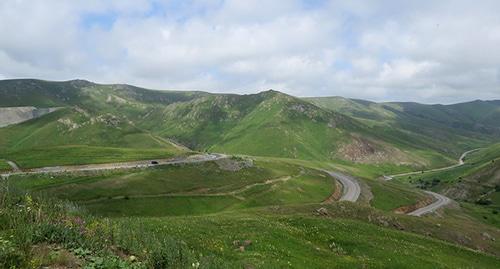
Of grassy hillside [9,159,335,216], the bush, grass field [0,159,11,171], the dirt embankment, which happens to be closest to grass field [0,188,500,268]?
the bush

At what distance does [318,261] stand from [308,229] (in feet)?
47.7

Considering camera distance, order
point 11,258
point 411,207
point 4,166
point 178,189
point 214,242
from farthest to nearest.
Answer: point 411,207, point 4,166, point 178,189, point 214,242, point 11,258

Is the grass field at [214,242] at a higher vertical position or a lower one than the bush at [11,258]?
lower

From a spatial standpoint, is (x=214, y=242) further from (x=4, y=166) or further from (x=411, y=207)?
(x=4, y=166)

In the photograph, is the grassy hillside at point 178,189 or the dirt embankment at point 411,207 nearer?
the grassy hillside at point 178,189

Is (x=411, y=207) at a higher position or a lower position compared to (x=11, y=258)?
lower

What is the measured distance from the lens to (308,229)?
57219 millimetres

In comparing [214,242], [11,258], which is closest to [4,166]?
[214,242]

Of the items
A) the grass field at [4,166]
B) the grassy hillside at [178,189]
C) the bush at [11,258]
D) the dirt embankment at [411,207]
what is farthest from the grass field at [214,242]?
the grass field at [4,166]

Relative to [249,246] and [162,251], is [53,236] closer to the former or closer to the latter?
[162,251]

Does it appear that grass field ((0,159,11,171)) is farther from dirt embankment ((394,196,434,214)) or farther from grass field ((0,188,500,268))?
dirt embankment ((394,196,434,214))

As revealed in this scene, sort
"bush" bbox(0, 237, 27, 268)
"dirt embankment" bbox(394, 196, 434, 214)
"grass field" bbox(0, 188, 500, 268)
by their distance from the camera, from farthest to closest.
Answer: "dirt embankment" bbox(394, 196, 434, 214)
"grass field" bbox(0, 188, 500, 268)
"bush" bbox(0, 237, 27, 268)

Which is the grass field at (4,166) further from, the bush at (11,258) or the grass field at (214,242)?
the bush at (11,258)

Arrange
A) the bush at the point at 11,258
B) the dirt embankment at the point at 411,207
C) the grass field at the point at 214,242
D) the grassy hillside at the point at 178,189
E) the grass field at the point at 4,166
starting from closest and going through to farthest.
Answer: the bush at the point at 11,258 → the grass field at the point at 214,242 → the grassy hillside at the point at 178,189 → the grass field at the point at 4,166 → the dirt embankment at the point at 411,207
